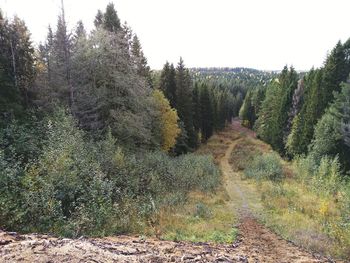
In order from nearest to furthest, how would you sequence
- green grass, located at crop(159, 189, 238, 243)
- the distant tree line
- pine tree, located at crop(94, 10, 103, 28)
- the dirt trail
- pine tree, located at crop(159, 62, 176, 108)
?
the dirt trail → green grass, located at crop(159, 189, 238, 243) → the distant tree line → pine tree, located at crop(94, 10, 103, 28) → pine tree, located at crop(159, 62, 176, 108)

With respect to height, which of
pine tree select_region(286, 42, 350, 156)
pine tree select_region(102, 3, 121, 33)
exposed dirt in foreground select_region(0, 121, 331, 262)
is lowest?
exposed dirt in foreground select_region(0, 121, 331, 262)

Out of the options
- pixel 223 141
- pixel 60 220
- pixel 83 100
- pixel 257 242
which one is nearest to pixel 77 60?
pixel 83 100

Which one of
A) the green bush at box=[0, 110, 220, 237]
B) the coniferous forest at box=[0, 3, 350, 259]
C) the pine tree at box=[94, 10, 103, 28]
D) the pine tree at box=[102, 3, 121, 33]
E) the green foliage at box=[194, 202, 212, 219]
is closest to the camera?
the green bush at box=[0, 110, 220, 237]

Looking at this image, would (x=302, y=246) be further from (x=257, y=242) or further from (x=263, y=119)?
(x=263, y=119)

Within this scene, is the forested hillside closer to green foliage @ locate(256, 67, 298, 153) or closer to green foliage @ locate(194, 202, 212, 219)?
green foliage @ locate(194, 202, 212, 219)

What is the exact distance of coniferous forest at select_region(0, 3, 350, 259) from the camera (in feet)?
35.8

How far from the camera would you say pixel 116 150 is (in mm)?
18359

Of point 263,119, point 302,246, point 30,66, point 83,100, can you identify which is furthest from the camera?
point 263,119

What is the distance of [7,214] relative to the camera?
9492 mm

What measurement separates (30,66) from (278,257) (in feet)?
87.6

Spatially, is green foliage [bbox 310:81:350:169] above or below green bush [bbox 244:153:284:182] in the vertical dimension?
above

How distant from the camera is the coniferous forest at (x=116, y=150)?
35.8 feet

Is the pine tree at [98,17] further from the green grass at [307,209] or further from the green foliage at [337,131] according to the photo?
the green foliage at [337,131]

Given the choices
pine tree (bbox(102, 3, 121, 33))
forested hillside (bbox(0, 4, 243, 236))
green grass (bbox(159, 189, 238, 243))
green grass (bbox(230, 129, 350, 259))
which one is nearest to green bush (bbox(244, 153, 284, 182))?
green grass (bbox(230, 129, 350, 259))
